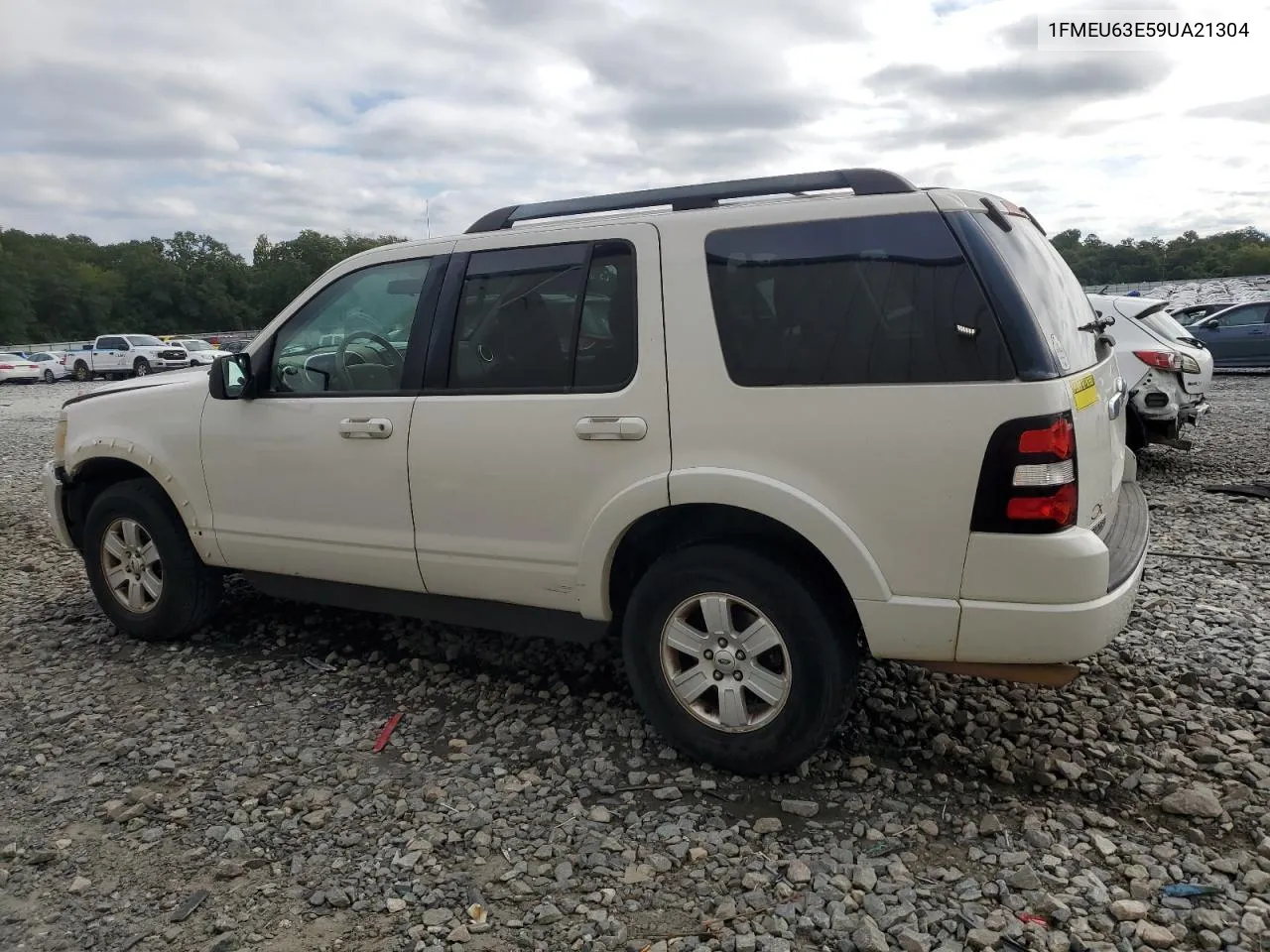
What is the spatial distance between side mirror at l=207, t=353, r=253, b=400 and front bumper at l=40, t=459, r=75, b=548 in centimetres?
142

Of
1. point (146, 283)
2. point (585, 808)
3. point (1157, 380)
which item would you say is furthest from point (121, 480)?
point (146, 283)

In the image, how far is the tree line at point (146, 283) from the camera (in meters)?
80.8

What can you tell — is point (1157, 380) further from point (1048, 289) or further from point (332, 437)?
point (332, 437)

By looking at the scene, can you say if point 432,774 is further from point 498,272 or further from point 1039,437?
point 1039,437

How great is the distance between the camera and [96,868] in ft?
9.66

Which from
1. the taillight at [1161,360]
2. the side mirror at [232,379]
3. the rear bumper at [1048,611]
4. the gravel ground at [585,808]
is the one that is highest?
the side mirror at [232,379]

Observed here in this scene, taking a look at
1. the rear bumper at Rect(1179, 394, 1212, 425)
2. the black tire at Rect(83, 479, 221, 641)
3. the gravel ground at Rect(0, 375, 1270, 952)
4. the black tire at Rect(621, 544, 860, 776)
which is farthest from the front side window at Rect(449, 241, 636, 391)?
the rear bumper at Rect(1179, 394, 1212, 425)

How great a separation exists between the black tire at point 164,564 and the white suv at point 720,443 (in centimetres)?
50

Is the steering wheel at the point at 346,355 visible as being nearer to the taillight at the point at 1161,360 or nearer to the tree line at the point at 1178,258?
the taillight at the point at 1161,360

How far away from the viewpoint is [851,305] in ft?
9.83

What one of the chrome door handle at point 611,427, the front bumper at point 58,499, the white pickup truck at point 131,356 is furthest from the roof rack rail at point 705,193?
the white pickup truck at point 131,356

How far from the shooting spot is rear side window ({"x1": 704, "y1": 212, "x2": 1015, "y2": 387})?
112 inches

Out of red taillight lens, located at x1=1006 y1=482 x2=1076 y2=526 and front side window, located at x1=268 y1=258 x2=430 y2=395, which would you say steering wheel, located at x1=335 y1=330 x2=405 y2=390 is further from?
red taillight lens, located at x1=1006 y1=482 x2=1076 y2=526

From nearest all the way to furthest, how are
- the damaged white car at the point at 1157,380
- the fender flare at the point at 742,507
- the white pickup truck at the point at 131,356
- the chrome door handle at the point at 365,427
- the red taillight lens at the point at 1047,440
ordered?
the red taillight lens at the point at 1047,440, the fender flare at the point at 742,507, the chrome door handle at the point at 365,427, the damaged white car at the point at 1157,380, the white pickup truck at the point at 131,356
